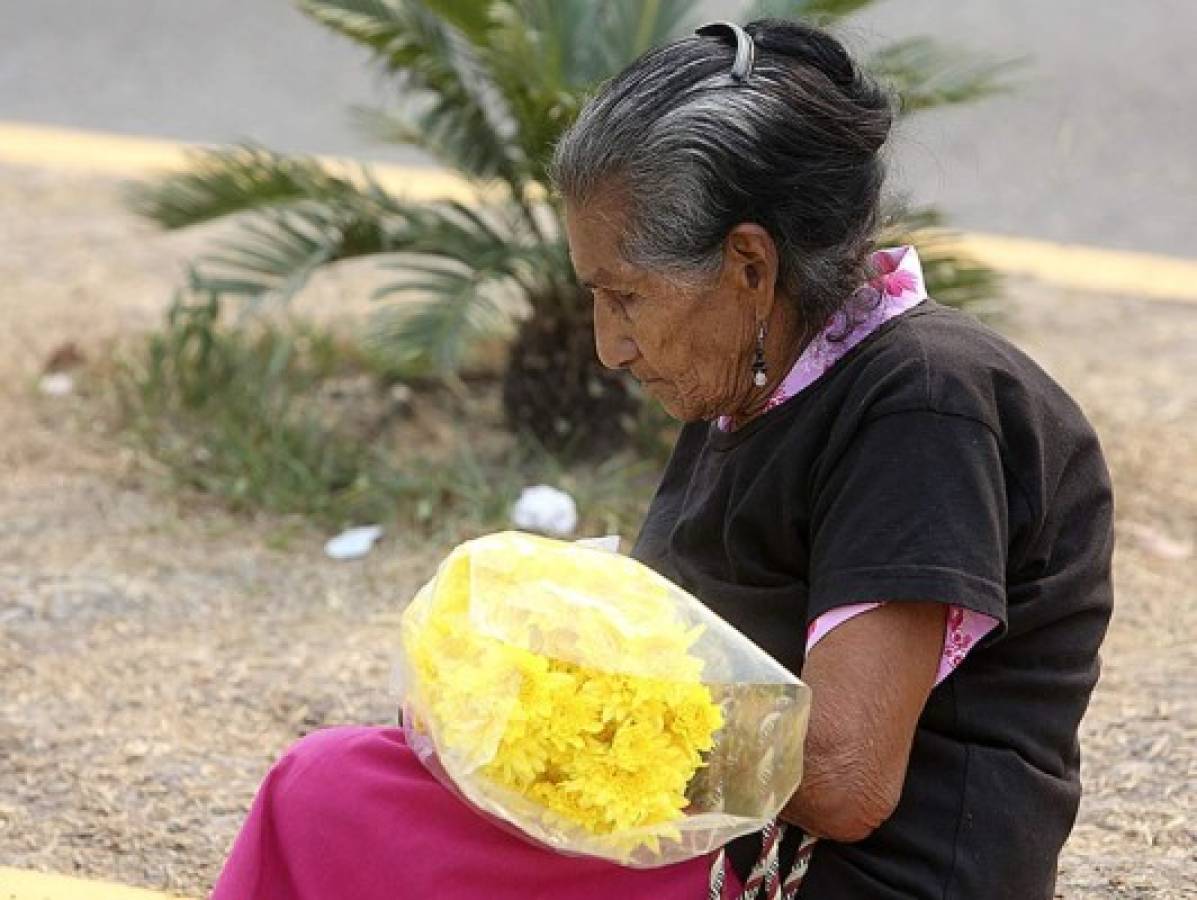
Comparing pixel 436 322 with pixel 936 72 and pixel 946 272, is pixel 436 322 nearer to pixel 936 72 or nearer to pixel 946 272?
pixel 946 272

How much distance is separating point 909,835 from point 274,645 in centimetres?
216

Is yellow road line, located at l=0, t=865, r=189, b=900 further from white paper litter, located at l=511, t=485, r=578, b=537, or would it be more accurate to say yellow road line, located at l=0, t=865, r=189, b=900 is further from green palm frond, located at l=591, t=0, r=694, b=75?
green palm frond, located at l=591, t=0, r=694, b=75

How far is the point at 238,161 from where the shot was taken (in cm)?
515

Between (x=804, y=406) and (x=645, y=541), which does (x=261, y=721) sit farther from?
(x=804, y=406)

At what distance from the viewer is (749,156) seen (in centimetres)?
215

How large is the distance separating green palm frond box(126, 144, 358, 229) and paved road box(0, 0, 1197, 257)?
247 cm

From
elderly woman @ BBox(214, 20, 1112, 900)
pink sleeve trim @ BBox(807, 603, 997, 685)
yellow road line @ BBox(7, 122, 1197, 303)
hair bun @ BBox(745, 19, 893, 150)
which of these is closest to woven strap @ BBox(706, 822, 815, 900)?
elderly woman @ BBox(214, 20, 1112, 900)

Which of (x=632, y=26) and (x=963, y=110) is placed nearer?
(x=632, y=26)

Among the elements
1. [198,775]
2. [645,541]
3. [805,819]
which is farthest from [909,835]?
[198,775]

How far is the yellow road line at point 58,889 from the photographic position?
3.02 metres

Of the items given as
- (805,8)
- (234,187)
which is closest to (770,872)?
(805,8)

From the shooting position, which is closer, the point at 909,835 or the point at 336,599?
the point at 909,835

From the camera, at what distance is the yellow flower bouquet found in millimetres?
2020

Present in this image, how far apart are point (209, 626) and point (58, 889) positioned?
1224 millimetres
